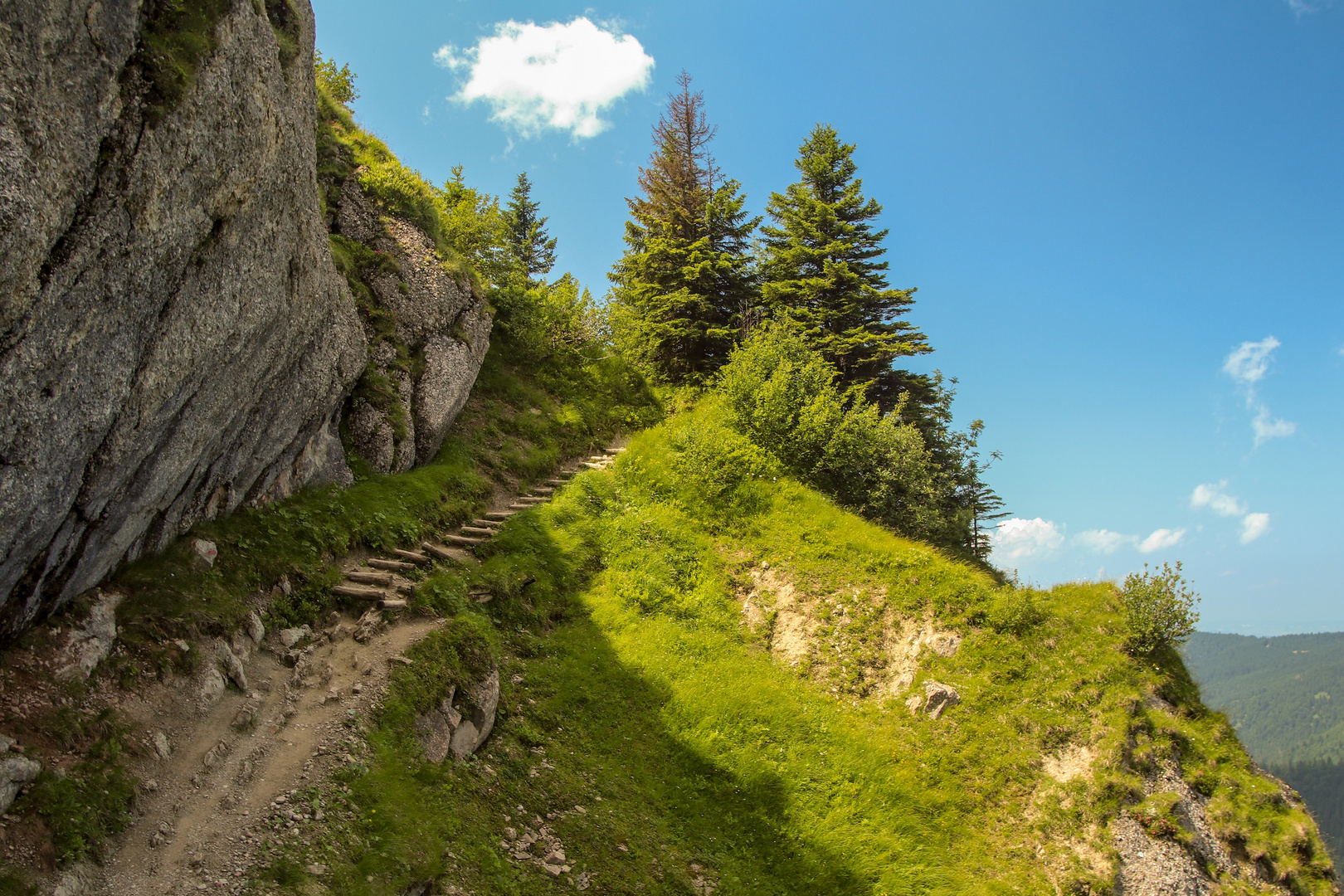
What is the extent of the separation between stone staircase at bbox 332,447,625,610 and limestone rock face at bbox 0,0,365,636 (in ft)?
10.0

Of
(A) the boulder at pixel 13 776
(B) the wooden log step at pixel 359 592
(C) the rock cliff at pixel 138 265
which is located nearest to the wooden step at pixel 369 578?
(B) the wooden log step at pixel 359 592

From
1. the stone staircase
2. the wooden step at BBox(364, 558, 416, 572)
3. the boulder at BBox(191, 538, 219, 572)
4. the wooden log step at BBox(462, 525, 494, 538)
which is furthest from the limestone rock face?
the wooden log step at BBox(462, 525, 494, 538)

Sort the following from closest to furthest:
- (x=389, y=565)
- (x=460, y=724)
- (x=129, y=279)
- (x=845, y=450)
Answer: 1. (x=129, y=279)
2. (x=460, y=724)
3. (x=389, y=565)
4. (x=845, y=450)

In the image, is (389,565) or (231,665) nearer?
(231,665)

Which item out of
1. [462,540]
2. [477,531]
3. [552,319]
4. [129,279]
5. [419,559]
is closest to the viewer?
[129,279]

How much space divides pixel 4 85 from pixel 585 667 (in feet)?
45.0

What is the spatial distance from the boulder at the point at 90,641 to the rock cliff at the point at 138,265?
44 cm

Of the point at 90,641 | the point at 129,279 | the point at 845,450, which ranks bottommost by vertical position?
the point at 90,641

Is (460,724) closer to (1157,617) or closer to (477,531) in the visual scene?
(477,531)

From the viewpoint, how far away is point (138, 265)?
26.2ft

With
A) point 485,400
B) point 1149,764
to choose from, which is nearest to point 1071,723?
point 1149,764

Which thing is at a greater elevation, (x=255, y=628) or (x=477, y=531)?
(x=477, y=531)

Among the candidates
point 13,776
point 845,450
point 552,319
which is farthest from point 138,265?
point 552,319

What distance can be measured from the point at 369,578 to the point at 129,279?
25.7 feet
